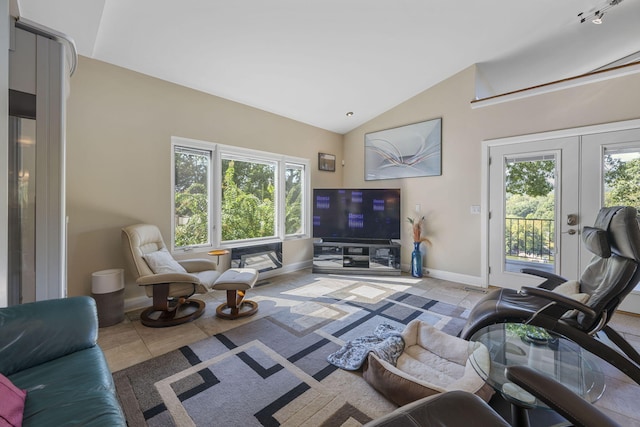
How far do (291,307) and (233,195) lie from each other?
6.16 feet

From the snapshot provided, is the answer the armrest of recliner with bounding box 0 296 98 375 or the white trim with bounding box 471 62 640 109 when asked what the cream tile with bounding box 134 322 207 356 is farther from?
the white trim with bounding box 471 62 640 109

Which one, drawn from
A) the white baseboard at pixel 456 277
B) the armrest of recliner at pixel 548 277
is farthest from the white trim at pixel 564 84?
the white baseboard at pixel 456 277

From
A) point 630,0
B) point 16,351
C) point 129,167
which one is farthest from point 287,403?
point 630,0

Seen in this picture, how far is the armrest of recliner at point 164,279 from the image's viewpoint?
241 centimetres

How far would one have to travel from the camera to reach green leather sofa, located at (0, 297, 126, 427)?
99 centimetres

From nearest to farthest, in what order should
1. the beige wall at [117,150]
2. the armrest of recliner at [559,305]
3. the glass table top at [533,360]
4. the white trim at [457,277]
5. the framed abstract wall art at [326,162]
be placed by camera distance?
the glass table top at [533,360] → the armrest of recliner at [559,305] → the beige wall at [117,150] → the white trim at [457,277] → the framed abstract wall art at [326,162]

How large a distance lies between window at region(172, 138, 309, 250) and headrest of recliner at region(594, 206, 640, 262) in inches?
148

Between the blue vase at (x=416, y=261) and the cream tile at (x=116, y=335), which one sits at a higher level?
the blue vase at (x=416, y=261)

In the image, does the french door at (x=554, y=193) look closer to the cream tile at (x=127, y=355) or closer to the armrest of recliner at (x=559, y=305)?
the armrest of recliner at (x=559, y=305)

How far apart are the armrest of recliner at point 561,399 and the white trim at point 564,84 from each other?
3.70 meters

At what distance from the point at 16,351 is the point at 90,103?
2.45m

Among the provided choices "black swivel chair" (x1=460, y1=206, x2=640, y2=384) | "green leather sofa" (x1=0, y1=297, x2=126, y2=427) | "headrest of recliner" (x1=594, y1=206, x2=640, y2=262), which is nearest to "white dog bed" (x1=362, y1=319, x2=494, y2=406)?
"black swivel chair" (x1=460, y1=206, x2=640, y2=384)

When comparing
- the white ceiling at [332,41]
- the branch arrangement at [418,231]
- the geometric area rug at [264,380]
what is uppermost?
the white ceiling at [332,41]

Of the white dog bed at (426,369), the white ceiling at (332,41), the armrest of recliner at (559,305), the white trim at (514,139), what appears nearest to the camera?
the white dog bed at (426,369)
